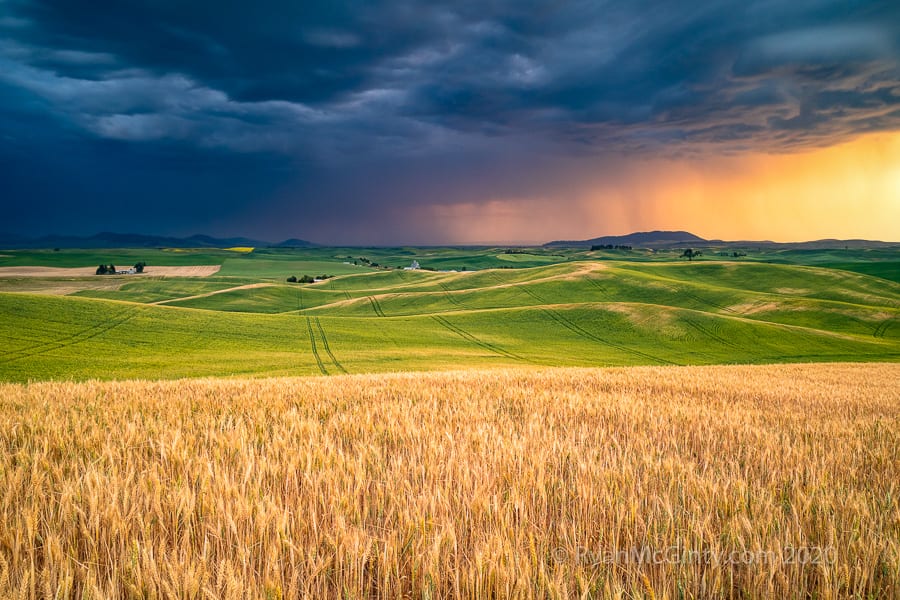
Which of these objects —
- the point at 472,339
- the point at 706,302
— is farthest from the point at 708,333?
the point at 472,339

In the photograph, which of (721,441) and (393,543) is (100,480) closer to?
(393,543)

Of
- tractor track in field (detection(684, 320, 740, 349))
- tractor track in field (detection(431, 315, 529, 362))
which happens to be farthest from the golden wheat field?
tractor track in field (detection(684, 320, 740, 349))

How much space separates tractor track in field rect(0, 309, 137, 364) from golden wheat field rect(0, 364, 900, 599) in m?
43.7

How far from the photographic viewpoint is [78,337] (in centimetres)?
4553

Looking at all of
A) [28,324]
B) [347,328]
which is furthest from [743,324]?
[28,324]

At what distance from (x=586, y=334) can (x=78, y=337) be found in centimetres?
6365

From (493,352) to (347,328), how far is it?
853 inches

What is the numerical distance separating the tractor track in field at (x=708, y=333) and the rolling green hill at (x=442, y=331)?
0.25 metres

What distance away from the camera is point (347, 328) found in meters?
60.9

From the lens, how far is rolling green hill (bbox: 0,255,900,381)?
41438mm

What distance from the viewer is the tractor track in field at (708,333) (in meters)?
58.8

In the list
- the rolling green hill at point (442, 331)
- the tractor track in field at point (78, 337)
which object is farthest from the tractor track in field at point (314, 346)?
the tractor track in field at point (78, 337)

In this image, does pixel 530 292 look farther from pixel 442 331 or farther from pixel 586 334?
pixel 442 331

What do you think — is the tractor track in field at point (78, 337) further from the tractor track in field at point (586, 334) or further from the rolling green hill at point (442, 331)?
the tractor track in field at point (586, 334)
